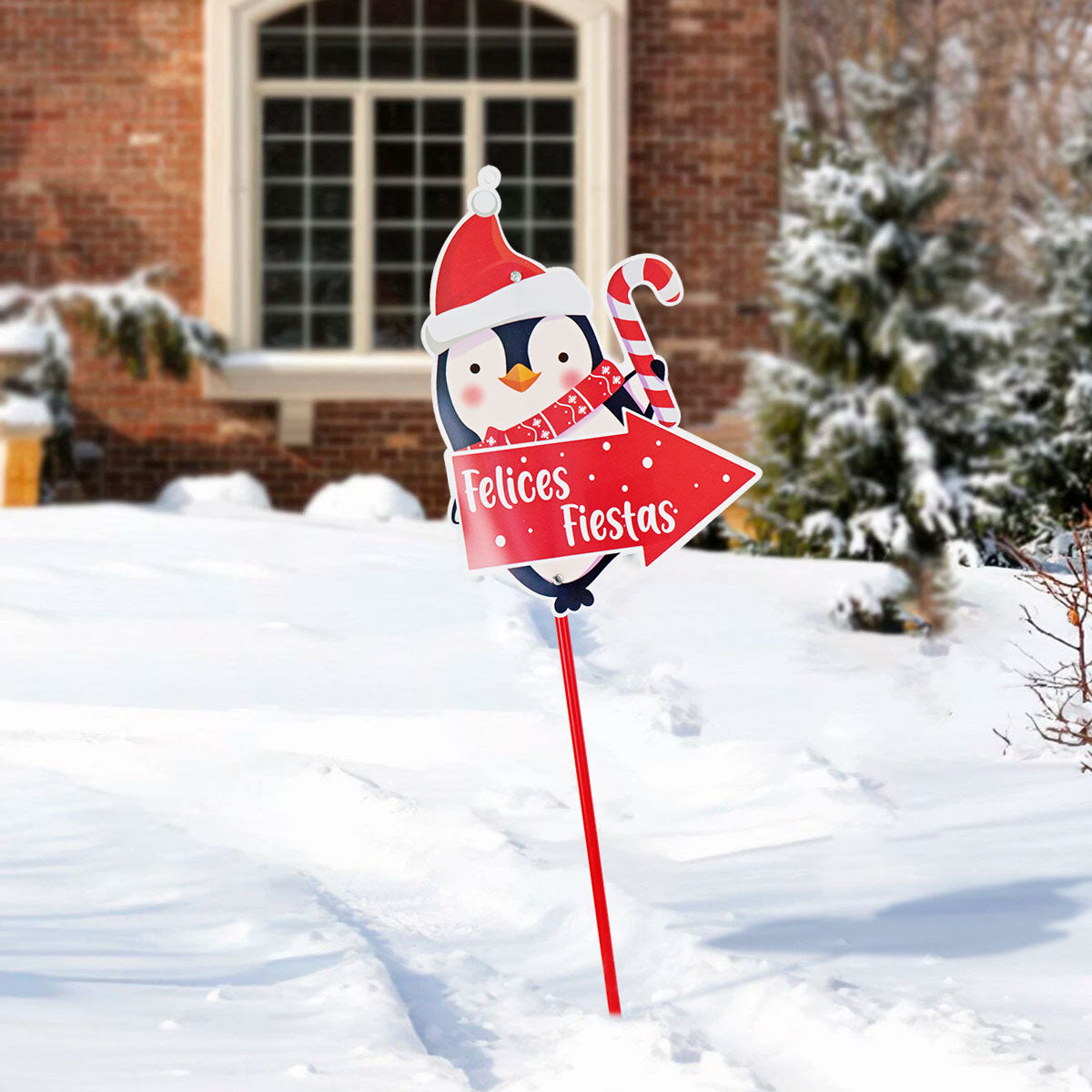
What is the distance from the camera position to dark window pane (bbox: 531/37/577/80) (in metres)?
11.4

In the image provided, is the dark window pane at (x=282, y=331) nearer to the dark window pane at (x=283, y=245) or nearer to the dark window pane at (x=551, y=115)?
the dark window pane at (x=283, y=245)

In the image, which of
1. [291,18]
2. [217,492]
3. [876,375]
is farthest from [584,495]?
[291,18]

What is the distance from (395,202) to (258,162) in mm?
891

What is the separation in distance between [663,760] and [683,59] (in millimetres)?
7005

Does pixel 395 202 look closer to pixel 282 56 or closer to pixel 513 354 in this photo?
pixel 282 56

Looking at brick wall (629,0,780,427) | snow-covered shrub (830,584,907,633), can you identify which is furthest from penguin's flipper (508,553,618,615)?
brick wall (629,0,780,427)

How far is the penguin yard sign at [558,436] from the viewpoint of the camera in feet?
12.3

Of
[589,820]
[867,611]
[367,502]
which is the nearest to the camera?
[589,820]

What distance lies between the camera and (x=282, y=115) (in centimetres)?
1138

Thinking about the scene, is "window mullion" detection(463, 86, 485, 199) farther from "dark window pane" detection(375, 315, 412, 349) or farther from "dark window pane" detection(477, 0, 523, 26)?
"dark window pane" detection(375, 315, 412, 349)

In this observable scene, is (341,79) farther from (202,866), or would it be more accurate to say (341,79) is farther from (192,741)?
(202,866)

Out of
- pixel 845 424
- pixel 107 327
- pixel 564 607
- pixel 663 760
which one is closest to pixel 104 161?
pixel 107 327

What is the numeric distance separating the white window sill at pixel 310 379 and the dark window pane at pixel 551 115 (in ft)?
5.47

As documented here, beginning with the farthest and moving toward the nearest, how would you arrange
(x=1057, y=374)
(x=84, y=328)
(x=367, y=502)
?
(x=84, y=328) < (x=1057, y=374) < (x=367, y=502)
